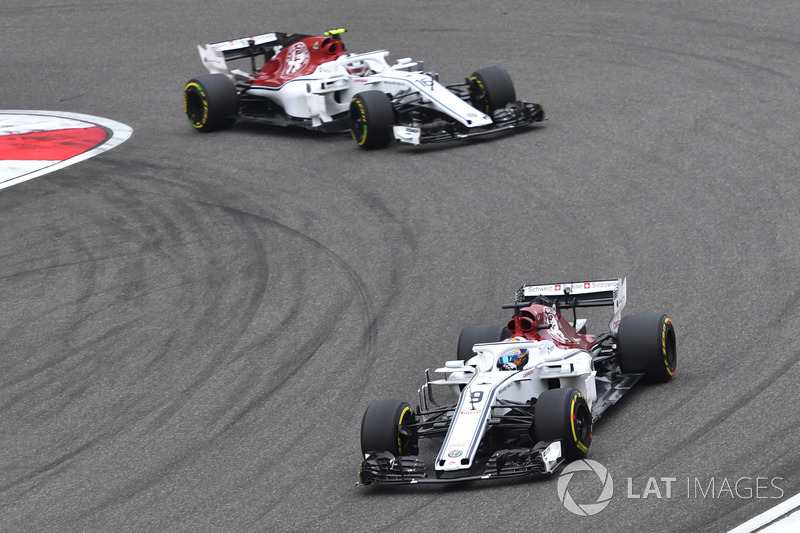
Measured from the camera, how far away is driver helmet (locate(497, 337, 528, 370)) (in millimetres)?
9734

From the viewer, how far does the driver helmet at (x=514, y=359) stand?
973 cm

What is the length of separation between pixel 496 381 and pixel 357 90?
10014 mm

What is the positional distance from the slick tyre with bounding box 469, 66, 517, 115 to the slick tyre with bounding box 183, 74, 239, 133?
3940mm

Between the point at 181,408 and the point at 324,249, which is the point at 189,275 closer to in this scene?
the point at 324,249

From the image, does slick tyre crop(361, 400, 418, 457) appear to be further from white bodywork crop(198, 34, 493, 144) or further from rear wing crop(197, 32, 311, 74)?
rear wing crop(197, 32, 311, 74)

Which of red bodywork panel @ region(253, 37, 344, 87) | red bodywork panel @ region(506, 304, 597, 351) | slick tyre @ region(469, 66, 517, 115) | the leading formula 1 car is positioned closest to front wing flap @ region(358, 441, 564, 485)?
the leading formula 1 car

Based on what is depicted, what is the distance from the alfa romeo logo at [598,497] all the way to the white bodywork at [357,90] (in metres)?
9.42

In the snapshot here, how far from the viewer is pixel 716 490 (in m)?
8.30

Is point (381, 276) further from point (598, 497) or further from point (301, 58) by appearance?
point (301, 58)

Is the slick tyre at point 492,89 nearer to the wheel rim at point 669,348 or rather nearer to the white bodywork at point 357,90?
the white bodywork at point 357,90

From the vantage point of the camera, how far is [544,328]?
10.3m

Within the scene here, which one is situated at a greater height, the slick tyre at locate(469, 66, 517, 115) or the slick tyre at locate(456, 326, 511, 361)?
the slick tyre at locate(469, 66, 517, 115)

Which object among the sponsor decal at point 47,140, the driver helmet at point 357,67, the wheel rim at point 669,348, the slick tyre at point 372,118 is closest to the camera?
the wheel rim at point 669,348

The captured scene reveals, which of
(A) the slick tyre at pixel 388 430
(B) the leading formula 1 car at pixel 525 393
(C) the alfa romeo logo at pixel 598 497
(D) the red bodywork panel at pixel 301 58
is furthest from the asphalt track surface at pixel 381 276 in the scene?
(D) the red bodywork panel at pixel 301 58
